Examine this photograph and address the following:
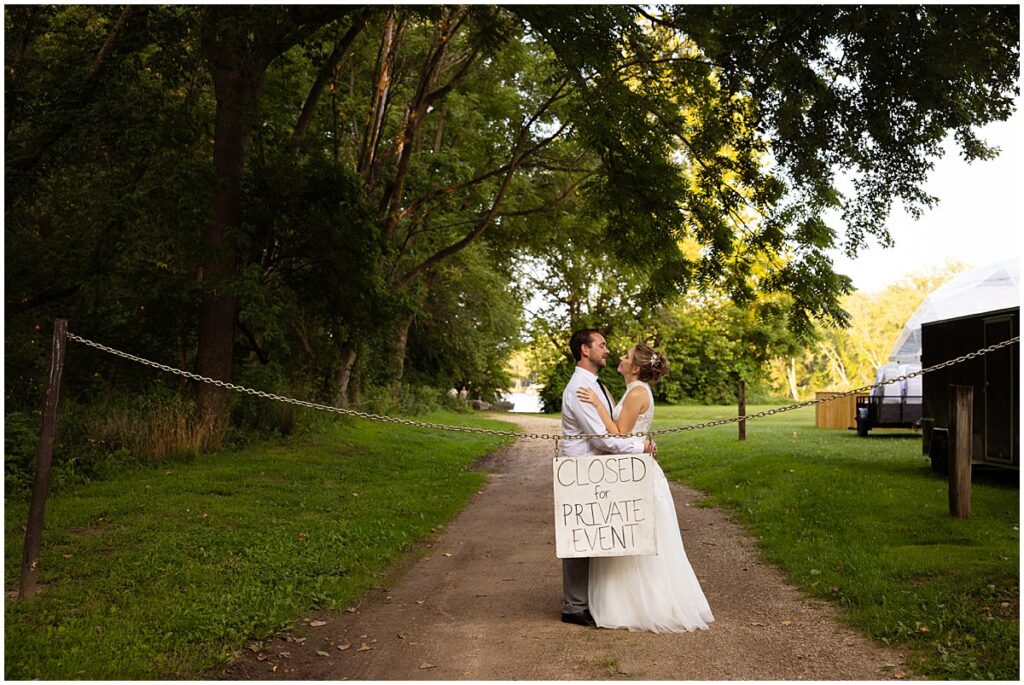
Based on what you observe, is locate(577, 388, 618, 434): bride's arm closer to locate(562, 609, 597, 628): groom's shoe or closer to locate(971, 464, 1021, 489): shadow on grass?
locate(562, 609, 597, 628): groom's shoe

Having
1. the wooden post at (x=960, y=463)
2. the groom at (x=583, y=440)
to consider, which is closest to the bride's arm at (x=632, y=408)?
the groom at (x=583, y=440)

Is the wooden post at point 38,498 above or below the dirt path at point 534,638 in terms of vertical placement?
above

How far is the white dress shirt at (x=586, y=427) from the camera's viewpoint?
7.44m

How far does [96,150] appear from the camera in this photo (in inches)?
625

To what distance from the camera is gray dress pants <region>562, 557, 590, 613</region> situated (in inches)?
287

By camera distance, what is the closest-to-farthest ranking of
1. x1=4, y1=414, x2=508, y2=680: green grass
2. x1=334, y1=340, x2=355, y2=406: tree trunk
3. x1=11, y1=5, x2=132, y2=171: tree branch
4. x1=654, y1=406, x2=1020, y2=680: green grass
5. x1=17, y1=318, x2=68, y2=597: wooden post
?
x1=4, y1=414, x2=508, y2=680: green grass, x1=654, y1=406, x2=1020, y2=680: green grass, x1=17, y1=318, x2=68, y2=597: wooden post, x1=11, y1=5, x2=132, y2=171: tree branch, x1=334, y1=340, x2=355, y2=406: tree trunk

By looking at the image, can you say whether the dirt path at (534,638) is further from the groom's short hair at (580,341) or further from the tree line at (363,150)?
the tree line at (363,150)

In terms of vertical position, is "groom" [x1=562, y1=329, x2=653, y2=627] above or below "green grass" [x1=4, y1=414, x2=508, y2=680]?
above

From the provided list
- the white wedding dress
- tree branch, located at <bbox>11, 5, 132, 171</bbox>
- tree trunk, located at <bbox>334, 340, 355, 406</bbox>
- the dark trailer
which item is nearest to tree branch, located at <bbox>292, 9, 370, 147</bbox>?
tree branch, located at <bbox>11, 5, 132, 171</bbox>

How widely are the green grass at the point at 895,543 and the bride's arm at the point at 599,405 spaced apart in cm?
220

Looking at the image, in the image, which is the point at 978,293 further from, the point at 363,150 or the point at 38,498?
the point at 38,498

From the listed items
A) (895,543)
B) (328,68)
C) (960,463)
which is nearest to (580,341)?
(895,543)

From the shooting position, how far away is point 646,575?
7.21 m

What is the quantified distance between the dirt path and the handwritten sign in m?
0.60
